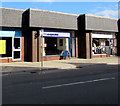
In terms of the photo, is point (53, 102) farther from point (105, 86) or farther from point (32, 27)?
point (32, 27)

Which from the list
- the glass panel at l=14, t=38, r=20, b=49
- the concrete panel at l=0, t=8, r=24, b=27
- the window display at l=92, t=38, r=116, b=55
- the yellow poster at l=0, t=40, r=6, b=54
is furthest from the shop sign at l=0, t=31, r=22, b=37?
the window display at l=92, t=38, r=116, b=55

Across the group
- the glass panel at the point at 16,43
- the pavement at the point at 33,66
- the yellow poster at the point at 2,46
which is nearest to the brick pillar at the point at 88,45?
the pavement at the point at 33,66

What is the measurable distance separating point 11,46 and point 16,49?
0.59m

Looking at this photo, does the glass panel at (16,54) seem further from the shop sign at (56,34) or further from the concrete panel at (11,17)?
the shop sign at (56,34)

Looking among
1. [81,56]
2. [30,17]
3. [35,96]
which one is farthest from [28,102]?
[81,56]

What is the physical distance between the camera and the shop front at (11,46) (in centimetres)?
1641

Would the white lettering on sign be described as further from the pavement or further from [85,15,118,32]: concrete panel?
the pavement

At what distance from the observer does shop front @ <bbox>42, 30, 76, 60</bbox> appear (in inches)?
731

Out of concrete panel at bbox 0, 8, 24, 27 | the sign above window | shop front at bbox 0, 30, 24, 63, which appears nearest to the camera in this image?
concrete panel at bbox 0, 8, 24, 27

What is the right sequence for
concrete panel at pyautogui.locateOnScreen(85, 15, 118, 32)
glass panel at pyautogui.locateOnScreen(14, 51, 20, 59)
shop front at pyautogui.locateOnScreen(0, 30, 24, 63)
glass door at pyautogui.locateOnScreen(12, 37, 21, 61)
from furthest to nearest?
concrete panel at pyautogui.locateOnScreen(85, 15, 118, 32) → glass panel at pyautogui.locateOnScreen(14, 51, 20, 59) → glass door at pyautogui.locateOnScreen(12, 37, 21, 61) → shop front at pyautogui.locateOnScreen(0, 30, 24, 63)

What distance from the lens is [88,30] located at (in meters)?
20.7

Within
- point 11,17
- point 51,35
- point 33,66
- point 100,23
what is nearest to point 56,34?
point 51,35

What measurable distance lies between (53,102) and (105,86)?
2869mm

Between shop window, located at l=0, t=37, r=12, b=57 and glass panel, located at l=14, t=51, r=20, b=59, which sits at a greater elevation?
shop window, located at l=0, t=37, r=12, b=57
